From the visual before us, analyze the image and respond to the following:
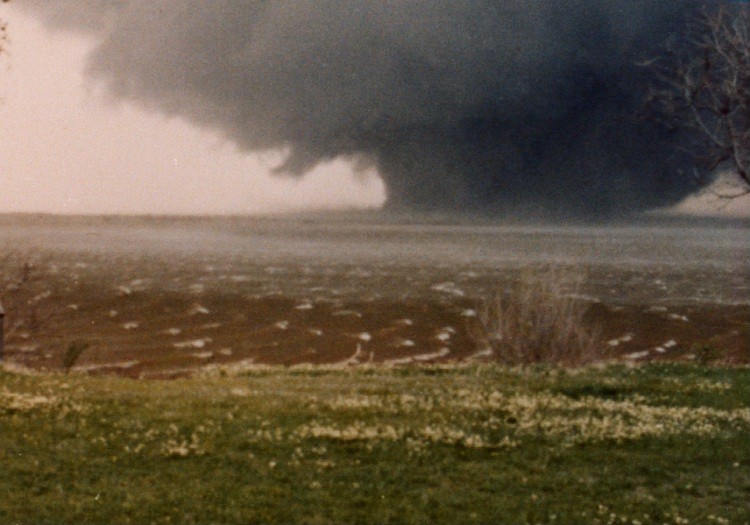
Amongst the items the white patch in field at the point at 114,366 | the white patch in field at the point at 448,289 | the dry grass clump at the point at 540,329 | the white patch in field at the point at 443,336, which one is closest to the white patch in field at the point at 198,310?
the white patch in field at the point at 443,336

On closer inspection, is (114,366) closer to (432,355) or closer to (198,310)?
(432,355)

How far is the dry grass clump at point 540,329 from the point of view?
38.2 m

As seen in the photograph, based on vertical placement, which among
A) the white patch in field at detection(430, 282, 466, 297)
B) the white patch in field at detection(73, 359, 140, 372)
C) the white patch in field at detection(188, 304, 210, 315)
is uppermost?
the white patch in field at detection(188, 304, 210, 315)

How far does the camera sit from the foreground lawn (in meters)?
15.9

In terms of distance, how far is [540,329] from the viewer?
38344 millimetres

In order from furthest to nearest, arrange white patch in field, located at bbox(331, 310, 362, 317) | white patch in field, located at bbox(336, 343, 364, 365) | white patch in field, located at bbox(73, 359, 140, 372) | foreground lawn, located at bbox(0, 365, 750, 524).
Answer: white patch in field, located at bbox(331, 310, 362, 317) → white patch in field, located at bbox(336, 343, 364, 365) → white patch in field, located at bbox(73, 359, 140, 372) → foreground lawn, located at bbox(0, 365, 750, 524)

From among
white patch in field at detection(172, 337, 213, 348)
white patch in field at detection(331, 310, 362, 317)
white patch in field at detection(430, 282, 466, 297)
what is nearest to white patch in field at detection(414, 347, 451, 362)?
white patch in field at detection(172, 337, 213, 348)

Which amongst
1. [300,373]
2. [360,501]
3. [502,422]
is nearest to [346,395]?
[502,422]

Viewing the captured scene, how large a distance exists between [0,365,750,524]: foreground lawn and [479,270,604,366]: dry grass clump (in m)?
8.33

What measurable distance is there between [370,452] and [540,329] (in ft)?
64.5

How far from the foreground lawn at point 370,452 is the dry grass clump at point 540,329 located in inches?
328

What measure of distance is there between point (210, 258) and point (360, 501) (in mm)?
154678

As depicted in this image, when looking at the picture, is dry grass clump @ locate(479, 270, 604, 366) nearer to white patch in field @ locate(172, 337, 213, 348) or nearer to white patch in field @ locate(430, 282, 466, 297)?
white patch in field @ locate(172, 337, 213, 348)

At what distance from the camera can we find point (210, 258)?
554 feet
